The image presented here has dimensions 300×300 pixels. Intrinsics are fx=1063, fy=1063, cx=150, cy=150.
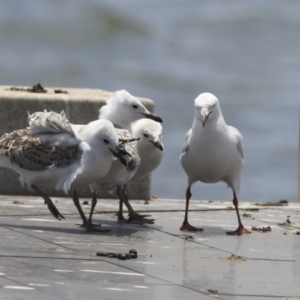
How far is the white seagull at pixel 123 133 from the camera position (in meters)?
10.2

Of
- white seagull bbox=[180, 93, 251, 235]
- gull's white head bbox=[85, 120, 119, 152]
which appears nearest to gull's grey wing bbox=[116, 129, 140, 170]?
gull's white head bbox=[85, 120, 119, 152]

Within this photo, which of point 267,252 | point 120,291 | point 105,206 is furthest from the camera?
point 105,206

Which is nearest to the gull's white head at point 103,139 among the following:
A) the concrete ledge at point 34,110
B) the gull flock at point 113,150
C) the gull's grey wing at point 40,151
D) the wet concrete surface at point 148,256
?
the gull flock at point 113,150

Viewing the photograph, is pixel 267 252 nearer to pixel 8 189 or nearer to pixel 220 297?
pixel 220 297

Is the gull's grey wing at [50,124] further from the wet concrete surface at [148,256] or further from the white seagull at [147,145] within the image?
the white seagull at [147,145]

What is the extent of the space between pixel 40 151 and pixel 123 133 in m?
0.94

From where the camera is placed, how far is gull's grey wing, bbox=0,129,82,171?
31.7ft

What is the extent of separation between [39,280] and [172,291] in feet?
2.96

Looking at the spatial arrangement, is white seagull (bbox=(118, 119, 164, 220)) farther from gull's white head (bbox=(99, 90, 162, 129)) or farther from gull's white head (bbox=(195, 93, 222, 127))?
gull's white head (bbox=(195, 93, 222, 127))

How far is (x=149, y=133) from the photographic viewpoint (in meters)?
10.7

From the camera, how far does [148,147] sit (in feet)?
35.2

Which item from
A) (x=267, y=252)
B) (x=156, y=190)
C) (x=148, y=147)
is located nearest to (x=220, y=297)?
(x=267, y=252)

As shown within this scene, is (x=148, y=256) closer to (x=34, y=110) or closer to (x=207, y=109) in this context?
(x=207, y=109)

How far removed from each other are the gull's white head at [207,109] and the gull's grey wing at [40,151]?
1.24 m
